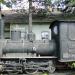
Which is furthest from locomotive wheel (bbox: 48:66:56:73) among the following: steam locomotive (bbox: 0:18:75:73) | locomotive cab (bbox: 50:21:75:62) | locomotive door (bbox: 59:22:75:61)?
locomotive door (bbox: 59:22:75:61)

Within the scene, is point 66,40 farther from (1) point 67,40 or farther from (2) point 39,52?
(2) point 39,52

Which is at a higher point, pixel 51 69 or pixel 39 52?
pixel 39 52

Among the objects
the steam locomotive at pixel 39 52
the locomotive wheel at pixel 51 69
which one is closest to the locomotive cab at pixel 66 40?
the steam locomotive at pixel 39 52

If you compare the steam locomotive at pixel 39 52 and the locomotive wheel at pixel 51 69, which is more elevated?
the steam locomotive at pixel 39 52

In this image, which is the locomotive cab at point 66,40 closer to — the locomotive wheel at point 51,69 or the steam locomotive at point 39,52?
the steam locomotive at point 39,52

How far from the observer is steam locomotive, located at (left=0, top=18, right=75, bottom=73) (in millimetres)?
9258

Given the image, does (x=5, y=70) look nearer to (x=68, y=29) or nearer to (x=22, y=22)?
(x=68, y=29)

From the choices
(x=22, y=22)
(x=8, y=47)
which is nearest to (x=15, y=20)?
(x=22, y=22)

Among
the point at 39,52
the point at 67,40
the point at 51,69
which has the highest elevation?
the point at 67,40

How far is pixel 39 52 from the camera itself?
9.88m

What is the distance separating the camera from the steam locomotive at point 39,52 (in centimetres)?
926

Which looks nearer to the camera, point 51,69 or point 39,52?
point 51,69

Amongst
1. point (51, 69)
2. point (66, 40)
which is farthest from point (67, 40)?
point (51, 69)

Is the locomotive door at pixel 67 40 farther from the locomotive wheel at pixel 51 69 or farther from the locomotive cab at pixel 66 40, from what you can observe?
the locomotive wheel at pixel 51 69
